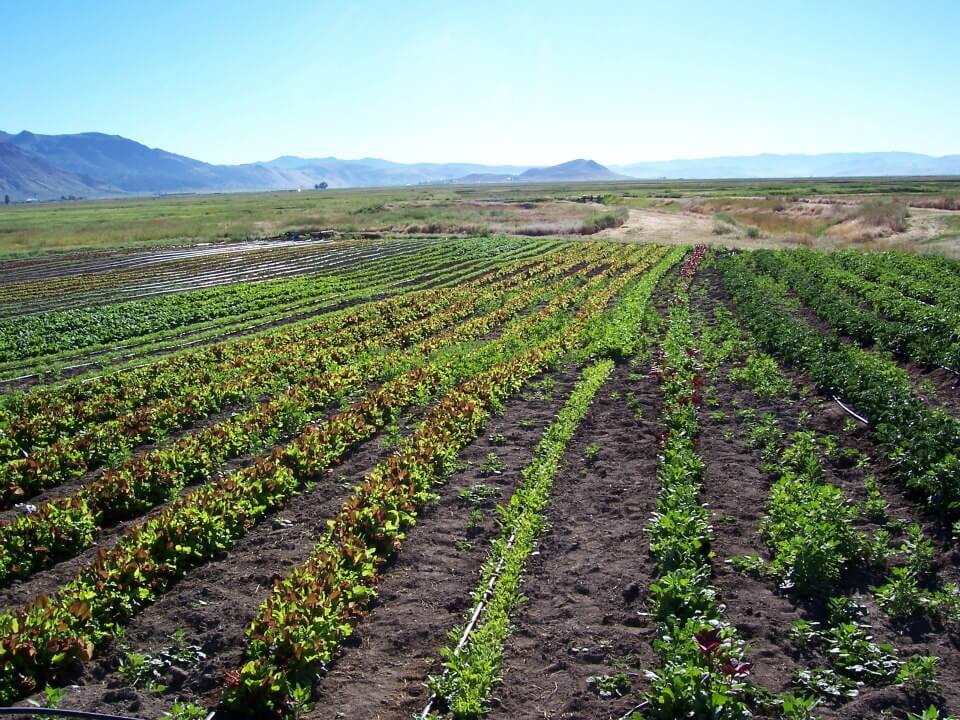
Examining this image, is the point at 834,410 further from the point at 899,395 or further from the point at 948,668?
the point at 948,668

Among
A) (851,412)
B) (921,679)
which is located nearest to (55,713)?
(921,679)

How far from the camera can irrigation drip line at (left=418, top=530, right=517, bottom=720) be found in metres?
5.75

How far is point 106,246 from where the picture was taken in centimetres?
6100

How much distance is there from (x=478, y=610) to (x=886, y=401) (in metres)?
8.21

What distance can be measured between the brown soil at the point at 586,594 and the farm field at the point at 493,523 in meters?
0.04

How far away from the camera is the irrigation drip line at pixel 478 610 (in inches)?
227

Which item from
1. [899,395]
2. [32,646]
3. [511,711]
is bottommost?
[511,711]

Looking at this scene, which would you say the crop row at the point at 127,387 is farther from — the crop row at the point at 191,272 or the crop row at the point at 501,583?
the crop row at the point at 191,272

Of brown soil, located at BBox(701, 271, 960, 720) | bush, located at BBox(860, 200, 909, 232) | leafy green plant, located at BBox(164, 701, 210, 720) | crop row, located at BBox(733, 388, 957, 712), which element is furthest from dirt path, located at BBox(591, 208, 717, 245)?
leafy green plant, located at BBox(164, 701, 210, 720)

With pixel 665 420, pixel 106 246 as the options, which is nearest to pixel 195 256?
pixel 106 246

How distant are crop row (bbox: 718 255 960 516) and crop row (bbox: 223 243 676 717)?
21.3 ft

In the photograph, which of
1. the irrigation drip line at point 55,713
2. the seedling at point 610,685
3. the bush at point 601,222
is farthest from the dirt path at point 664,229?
the irrigation drip line at point 55,713

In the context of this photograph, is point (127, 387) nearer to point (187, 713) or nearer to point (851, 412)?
point (187, 713)

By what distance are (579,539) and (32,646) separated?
5.77m
